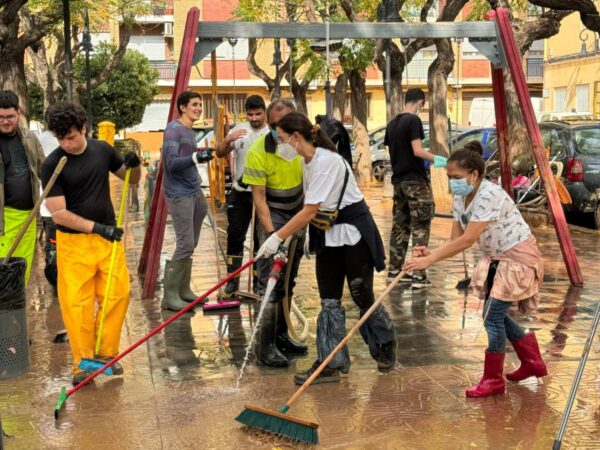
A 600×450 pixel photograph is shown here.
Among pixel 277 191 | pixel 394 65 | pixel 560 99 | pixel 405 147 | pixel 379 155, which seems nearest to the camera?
pixel 277 191

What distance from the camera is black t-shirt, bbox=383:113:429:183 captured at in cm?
960

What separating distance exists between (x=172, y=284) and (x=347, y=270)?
9.22 feet

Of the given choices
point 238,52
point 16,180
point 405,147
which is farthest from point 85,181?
point 238,52

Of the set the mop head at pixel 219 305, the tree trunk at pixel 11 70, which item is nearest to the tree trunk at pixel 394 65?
the tree trunk at pixel 11 70

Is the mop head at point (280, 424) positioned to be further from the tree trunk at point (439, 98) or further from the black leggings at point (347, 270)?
the tree trunk at point (439, 98)

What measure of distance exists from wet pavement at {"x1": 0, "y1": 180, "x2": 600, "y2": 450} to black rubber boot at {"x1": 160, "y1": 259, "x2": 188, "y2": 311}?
0.55ft

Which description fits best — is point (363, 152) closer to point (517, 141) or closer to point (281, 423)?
point (517, 141)

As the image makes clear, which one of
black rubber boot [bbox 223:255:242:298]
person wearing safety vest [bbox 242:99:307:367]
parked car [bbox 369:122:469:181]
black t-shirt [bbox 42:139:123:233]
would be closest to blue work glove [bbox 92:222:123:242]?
black t-shirt [bbox 42:139:123:233]

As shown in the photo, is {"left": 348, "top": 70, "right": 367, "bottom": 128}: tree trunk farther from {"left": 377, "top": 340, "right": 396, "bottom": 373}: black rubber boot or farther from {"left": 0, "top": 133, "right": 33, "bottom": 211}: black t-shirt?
{"left": 377, "top": 340, "right": 396, "bottom": 373}: black rubber boot

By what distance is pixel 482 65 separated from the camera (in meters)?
52.5

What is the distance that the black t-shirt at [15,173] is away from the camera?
7352 mm

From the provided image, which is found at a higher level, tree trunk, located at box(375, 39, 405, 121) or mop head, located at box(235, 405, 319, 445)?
tree trunk, located at box(375, 39, 405, 121)

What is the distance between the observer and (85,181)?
6.68m

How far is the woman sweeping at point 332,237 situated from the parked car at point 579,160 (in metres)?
9.07
